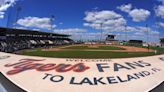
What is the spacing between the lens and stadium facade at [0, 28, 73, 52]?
356 inches

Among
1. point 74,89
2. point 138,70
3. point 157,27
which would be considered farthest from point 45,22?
point 157,27

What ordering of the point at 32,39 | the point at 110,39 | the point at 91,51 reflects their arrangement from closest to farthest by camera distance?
1. the point at 110,39
2. the point at 91,51
3. the point at 32,39

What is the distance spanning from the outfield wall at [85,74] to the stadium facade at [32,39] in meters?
0.78

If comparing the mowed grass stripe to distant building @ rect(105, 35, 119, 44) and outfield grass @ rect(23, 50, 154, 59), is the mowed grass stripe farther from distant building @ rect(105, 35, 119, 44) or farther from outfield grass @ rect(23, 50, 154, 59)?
distant building @ rect(105, 35, 119, 44)

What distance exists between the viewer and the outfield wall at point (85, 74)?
704 centimetres

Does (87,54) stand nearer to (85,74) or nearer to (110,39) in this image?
(85,74)

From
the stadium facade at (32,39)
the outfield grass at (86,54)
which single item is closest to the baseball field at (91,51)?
the outfield grass at (86,54)

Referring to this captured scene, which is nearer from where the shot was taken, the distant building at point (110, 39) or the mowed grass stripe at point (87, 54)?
the distant building at point (110, 39)

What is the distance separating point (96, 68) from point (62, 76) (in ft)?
5.17

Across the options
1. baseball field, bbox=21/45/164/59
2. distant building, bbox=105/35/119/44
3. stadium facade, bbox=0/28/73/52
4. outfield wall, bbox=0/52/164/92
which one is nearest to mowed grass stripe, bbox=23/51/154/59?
baseball field, bbox=21/45/164/59

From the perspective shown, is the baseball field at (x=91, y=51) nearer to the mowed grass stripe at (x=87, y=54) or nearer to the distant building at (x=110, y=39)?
the mowed grass stripe at (x=87, y=54)

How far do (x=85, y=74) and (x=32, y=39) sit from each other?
13.6 ft

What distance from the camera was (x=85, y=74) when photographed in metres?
7.96

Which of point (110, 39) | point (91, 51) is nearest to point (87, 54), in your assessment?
point (91, 51)
